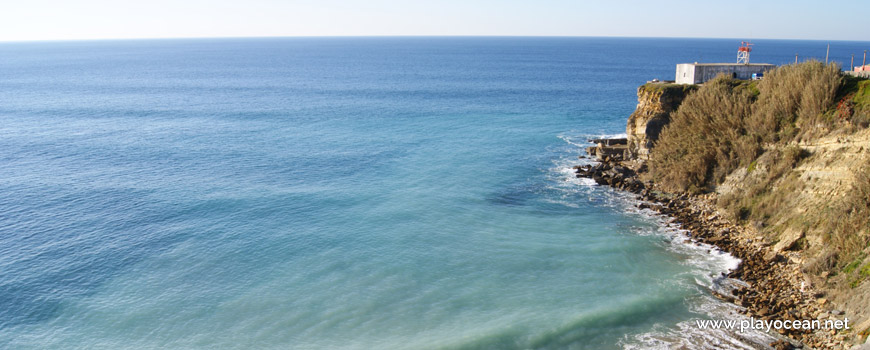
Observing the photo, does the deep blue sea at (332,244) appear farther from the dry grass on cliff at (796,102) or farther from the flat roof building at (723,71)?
the flat roof building at (723,71)

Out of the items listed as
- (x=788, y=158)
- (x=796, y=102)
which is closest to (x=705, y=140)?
(x=796, y=102)

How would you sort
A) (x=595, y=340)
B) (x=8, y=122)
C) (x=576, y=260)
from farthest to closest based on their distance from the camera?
(x=8, y=122), (x=576, y=260), (x=595, y=340)

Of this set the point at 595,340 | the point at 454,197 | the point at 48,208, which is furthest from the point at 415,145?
the point at 595,340

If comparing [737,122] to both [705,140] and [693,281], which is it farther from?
[693,281]

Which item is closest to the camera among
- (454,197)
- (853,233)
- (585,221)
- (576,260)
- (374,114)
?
(853,233)

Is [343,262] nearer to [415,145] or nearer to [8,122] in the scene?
[415,145]

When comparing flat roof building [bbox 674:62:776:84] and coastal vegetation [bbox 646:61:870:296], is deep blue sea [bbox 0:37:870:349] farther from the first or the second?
flat roof building [bbox 674:62:776:84]
